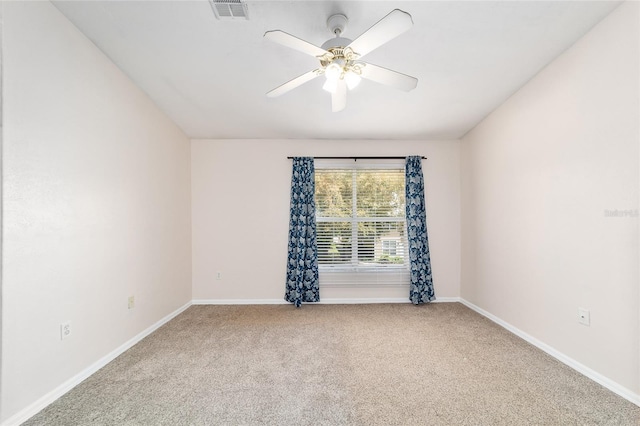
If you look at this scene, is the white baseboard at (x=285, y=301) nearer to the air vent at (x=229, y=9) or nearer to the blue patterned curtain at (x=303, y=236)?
the blue patterned curtain at (x=303, y=236)

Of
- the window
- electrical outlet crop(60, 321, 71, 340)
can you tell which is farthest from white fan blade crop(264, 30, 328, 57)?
the window

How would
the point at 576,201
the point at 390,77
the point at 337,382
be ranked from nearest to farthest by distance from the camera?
the point at 390,77 → the point at 337,382 → the point at 576,201

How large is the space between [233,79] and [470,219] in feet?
11.2

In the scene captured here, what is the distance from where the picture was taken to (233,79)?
267 cm

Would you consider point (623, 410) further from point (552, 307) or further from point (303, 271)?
point (303, 271)

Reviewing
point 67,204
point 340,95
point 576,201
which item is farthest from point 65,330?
point 576,201

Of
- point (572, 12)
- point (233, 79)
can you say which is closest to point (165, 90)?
point (233, 79)

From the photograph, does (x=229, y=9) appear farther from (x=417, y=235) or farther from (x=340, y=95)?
(x=417, y=235)

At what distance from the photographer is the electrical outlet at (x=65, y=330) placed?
199 cm

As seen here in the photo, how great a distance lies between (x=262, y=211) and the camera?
427cm

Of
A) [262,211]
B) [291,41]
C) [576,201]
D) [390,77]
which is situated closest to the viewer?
[291,41]

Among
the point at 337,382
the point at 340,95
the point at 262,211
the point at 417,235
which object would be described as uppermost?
the point at 340,95

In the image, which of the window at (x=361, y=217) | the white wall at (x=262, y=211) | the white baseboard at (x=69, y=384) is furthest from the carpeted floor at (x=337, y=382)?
the window at (x=361, y=217)

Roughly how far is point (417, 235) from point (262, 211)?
7.40ft
